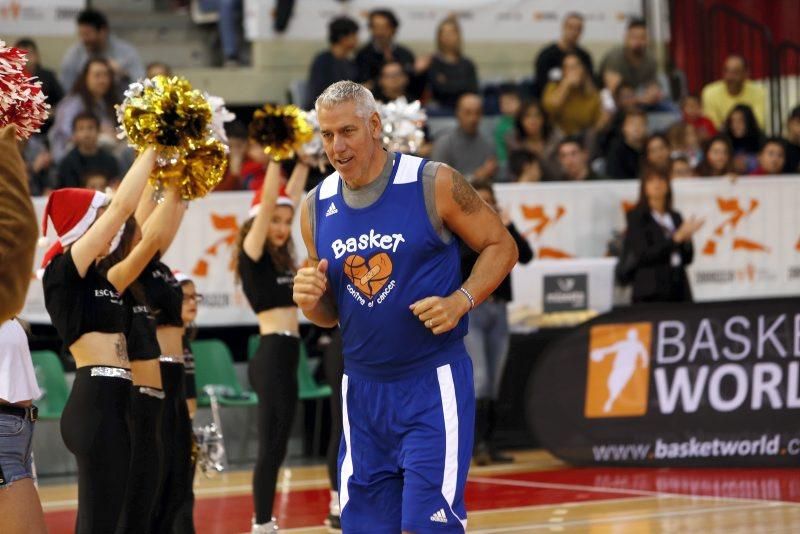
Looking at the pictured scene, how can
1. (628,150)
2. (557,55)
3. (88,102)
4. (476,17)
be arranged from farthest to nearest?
(476,17) < (557,55) < (628,150) < (88,102)

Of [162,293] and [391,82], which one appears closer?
[162,293]

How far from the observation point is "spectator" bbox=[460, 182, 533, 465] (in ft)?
35.6

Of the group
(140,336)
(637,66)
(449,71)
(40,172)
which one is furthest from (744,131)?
(140,336)

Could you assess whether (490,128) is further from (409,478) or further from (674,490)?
(409,478)

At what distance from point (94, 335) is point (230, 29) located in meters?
9.31

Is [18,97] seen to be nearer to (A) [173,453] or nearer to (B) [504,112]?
(A) [173,453]

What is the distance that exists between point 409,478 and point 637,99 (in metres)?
10.8

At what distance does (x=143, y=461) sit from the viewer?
6434 millimetres

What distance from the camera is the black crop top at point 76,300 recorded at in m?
5.86

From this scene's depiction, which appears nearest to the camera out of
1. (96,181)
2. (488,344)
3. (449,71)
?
(96,181)

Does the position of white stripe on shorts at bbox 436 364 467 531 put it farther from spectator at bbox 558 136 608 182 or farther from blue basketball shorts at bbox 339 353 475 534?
spectator at bbox 558 136 608 182

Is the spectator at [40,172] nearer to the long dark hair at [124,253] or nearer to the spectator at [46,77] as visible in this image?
the spectator at [46,77]

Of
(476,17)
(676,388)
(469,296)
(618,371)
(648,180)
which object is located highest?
(476,17)

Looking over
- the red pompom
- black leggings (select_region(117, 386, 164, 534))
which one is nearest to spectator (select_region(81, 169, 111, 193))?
black leggings (select_region(117, 386, 164, 534))
